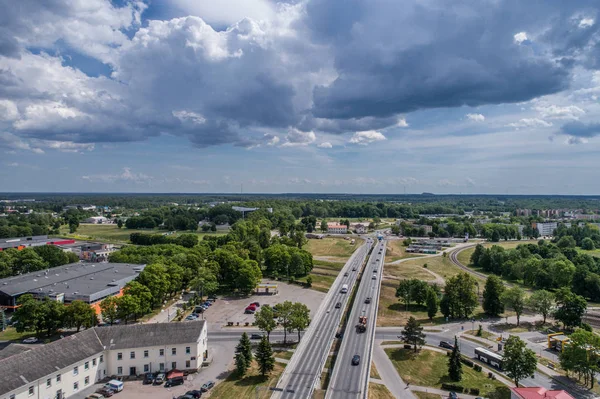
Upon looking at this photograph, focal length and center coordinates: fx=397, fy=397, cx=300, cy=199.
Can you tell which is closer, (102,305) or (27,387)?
(27,387)

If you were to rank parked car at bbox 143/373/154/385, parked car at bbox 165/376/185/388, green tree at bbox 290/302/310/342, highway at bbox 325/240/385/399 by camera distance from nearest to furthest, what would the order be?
highway at bbox 325/240/385/399 < parked car at bbox 165/376/185/388 < parked car at bbox 143/373/154/385 < green tree at bbox 290/302/310/342

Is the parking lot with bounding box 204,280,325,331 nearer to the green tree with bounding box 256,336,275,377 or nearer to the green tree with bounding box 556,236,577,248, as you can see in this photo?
the green tree with bounding box 256,336,275,377

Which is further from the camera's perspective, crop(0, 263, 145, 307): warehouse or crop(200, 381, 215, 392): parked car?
crop(0, 263, 145, 307): warehouse

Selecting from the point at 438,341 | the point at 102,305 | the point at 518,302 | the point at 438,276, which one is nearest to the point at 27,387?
the point at 102,305

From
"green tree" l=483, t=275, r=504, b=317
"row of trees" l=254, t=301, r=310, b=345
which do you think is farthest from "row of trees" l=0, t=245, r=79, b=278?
"green tree" l=483, t=275, r=504, b=317

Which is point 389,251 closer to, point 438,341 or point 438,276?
point 438,276

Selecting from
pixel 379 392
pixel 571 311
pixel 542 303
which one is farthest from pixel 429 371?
pixel 571 311
